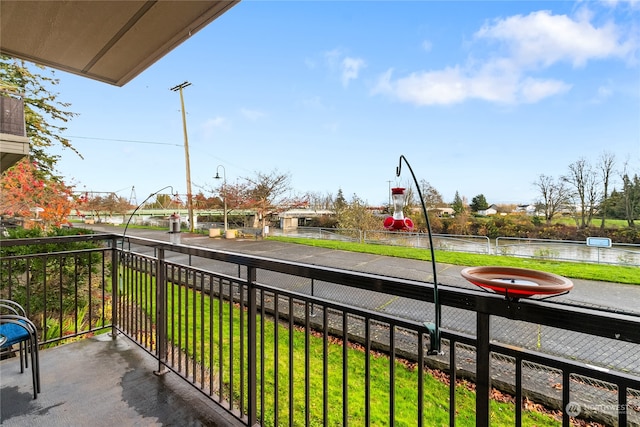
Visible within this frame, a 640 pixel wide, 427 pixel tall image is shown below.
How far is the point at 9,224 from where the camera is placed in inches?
223

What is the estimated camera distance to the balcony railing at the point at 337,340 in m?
0.68

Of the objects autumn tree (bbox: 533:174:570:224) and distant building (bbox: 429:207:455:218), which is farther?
distant building (bbox: 429:207:455:218)

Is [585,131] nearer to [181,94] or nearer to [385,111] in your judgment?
[385,111]

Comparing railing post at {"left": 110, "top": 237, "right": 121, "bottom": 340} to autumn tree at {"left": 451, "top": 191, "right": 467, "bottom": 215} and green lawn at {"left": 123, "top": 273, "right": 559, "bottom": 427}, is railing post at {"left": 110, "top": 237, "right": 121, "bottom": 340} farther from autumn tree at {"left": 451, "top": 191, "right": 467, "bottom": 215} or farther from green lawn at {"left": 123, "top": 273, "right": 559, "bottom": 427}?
autumn tree at {"left": 451, "top": 191, "right": 467, "bottom": 215}

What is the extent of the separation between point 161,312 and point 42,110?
656 centimetres

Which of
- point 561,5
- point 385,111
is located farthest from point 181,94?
point 561,5

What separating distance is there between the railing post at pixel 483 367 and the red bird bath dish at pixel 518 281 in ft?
0.26

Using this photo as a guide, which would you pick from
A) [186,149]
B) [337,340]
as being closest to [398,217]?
[337,340]

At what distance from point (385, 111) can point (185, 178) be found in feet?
33.0

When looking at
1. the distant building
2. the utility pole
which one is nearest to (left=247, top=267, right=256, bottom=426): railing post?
the distant building

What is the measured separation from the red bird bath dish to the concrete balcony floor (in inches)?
49.6

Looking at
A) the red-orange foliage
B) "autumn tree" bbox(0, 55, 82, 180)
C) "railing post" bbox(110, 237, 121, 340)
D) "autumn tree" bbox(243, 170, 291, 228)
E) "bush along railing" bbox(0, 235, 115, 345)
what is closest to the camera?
"railing post" bbox(110, 237, 121, 340)

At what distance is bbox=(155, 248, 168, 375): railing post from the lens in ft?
5.75

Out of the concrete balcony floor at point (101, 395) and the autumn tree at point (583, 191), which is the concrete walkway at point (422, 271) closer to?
the concrete balcony floor at point (101, 395)
